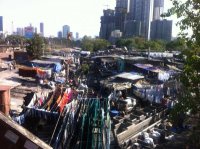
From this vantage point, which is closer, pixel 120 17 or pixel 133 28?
pixel 133 28

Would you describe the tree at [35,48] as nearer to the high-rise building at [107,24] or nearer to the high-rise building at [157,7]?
the high-rise building at [107,24]

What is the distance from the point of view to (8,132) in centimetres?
454

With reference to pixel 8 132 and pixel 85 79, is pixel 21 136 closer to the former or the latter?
pixel 8 132

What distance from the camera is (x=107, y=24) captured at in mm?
106688

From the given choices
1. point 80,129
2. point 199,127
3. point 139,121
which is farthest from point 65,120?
point 199,127

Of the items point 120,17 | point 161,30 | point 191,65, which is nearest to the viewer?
point 191,65

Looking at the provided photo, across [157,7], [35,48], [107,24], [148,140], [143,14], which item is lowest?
[148,140]

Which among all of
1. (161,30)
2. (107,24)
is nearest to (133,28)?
(161,30)

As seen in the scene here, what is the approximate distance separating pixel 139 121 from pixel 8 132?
12.6 metres

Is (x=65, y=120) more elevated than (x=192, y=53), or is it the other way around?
(x=192, y=53)

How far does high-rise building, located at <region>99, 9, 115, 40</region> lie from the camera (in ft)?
345

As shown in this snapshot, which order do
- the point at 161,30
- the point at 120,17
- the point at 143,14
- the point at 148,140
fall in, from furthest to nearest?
the point at 120,17 < the point at 143,14 < the point at 161,30 < the point at 148,140

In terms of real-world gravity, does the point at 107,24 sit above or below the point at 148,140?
above

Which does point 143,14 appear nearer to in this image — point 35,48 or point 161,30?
point 161,30
